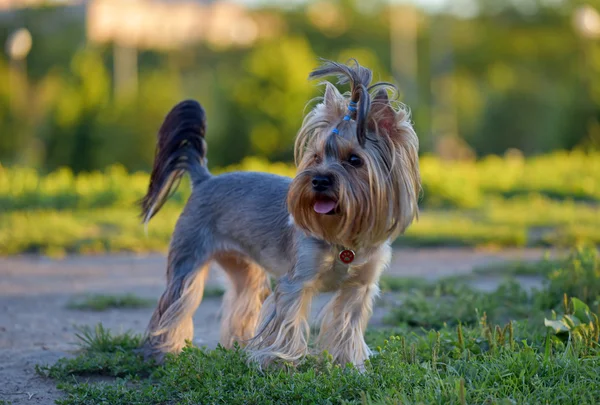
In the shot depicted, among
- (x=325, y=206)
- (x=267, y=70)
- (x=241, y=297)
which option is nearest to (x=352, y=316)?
(x=325, y=206)

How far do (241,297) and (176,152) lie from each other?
3.56ft

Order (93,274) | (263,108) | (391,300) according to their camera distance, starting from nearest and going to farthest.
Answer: (391,300), (93,274), (263,108)

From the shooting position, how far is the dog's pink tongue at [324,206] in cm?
440

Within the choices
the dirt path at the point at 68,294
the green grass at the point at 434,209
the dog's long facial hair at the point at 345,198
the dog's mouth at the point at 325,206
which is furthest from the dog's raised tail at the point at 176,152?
the green grass at the point at 434,209

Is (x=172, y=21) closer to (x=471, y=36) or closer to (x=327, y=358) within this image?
(x=471, y=36)

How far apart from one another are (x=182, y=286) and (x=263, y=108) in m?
14.8

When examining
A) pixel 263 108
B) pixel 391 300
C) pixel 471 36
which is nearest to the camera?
pixel 391 300

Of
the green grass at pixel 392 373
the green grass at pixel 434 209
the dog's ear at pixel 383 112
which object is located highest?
the dog's ear at pixel 383 112

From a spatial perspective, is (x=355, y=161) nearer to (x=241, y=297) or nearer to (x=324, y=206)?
(x=324, y=206)

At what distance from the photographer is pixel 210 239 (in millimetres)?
5477

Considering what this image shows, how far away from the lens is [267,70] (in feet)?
65.1

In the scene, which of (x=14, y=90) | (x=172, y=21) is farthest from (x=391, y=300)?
(x=172, y=21)

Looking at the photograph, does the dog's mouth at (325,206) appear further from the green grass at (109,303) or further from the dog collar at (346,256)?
the green grass at (109,303)

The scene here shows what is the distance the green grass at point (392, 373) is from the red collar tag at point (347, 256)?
20.2 inches
